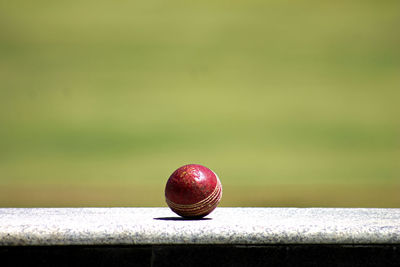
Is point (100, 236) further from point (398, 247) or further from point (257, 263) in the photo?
point (398, 247)

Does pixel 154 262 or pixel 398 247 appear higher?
pixel 398 247

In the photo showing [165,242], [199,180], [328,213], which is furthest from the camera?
[328,213]

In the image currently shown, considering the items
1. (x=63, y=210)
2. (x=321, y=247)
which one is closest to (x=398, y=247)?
(x=321, y=247)

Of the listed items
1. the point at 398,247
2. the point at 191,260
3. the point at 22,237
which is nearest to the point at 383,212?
the point at 398,247

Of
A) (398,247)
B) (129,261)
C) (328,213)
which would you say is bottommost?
(129,261)

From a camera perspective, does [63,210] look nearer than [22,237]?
No

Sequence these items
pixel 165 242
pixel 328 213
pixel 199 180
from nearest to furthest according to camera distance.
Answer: pixel 165 242 → pixel 199 180 → pixel 328 213
